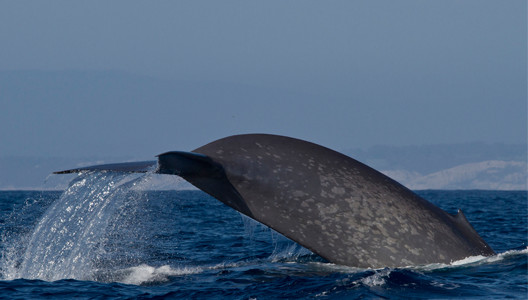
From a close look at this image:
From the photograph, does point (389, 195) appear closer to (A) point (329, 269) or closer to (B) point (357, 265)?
(B) point (357, 265)

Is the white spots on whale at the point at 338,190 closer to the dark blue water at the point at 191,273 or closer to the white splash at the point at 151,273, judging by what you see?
the dark blue water at the point at 191,273

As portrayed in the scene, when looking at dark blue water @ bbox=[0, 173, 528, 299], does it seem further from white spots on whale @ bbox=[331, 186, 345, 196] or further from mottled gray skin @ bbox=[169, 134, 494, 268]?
white spots on whale @ bbox=[331, 186, 345, 196]

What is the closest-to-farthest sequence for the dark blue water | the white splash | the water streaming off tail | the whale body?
the whale body < the dark blue water < the water streaming off tail < the white splash

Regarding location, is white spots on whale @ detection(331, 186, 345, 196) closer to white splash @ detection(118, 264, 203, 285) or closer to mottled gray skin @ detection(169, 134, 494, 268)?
mottled gray skin @ detection(169, 134, 494, 268)

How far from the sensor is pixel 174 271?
11.0 m

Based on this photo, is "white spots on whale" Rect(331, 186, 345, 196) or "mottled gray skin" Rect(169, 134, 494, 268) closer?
"mottled gray skin" Rect(169, 134, 494, 268)

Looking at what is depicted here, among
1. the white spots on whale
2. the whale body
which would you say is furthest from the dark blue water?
the white spots on whale

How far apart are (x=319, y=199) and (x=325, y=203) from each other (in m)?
0.08

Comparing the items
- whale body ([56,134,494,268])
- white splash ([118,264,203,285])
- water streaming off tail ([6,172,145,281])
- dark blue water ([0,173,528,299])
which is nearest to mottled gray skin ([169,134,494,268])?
whale body ([56,134,494,268])

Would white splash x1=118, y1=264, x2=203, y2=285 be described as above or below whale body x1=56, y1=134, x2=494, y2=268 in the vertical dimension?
below

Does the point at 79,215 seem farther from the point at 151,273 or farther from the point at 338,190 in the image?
the point at 338,190

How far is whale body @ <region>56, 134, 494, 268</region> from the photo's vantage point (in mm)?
8023

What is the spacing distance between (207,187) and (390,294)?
2.49 metres

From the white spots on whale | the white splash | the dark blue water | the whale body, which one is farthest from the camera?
the white splash
